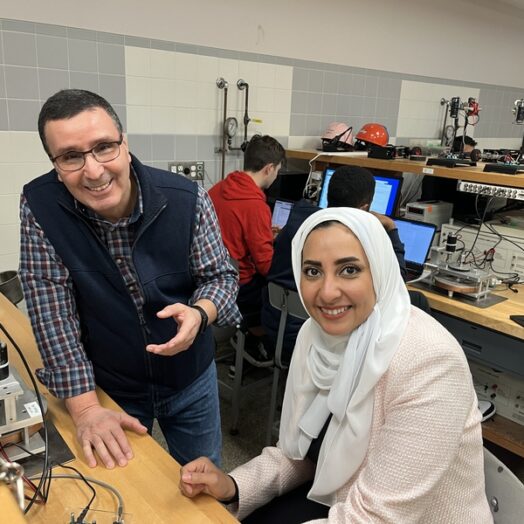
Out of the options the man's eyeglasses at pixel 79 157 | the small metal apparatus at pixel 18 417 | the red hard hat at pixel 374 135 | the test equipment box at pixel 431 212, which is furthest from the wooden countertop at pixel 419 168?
the small metal apparatus at pixel 18 417

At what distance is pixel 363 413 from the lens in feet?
3.46

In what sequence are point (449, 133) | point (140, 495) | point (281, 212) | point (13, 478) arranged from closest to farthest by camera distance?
1. point (13, 478)
2. point (140, 495)
3. point (281, 212)
4. point (449, 133)

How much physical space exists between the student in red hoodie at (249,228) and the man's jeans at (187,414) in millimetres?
1305

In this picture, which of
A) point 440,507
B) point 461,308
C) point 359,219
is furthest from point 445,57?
point 440,507

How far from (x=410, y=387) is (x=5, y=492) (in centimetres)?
72

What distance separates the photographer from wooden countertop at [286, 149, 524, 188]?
2.35 metres

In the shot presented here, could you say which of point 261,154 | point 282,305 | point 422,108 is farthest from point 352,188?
point 422,108

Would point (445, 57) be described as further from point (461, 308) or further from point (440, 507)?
point (440, 507)

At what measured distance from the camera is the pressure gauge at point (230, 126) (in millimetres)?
3410

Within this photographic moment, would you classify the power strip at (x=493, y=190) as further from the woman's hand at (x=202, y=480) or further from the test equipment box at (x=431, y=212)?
the woman's hand at (x=202, y=480)

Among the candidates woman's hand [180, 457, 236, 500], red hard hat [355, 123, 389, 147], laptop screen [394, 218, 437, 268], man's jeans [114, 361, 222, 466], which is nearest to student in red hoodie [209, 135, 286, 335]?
laptop screen [394, 218, 437, 268]

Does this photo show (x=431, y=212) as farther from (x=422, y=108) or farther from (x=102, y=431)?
(x=422, y=108)

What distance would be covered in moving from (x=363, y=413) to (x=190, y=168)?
2.56 metres

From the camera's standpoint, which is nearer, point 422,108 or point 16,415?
point 16,415
